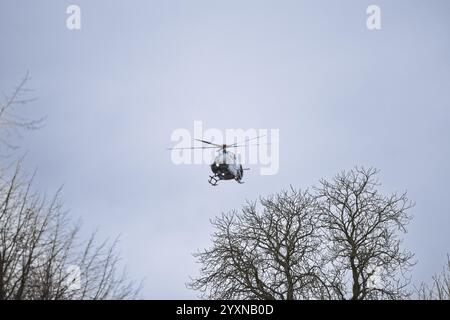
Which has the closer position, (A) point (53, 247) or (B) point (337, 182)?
(A) point (53, 247)

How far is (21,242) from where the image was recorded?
9828 mm

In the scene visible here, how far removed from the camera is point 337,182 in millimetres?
21797

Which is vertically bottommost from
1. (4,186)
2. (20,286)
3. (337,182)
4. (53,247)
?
(20,286)
